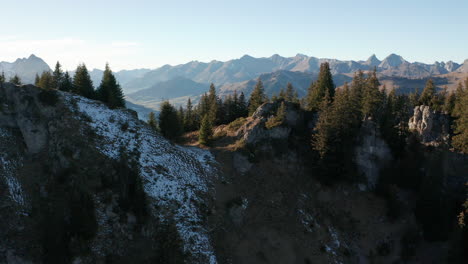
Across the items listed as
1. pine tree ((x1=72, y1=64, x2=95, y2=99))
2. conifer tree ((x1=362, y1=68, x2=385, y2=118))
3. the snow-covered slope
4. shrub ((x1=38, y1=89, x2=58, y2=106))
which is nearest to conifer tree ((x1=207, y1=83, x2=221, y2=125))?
the snow-covered slope

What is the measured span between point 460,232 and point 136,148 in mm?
51573

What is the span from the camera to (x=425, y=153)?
189 ft

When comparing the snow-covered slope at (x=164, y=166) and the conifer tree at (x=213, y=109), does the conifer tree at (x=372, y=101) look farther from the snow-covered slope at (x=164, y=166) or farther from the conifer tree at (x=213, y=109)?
the conifer tree at (x=213, y=109)

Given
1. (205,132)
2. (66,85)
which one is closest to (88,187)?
(205,132)

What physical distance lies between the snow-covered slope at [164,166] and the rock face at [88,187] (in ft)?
0.49

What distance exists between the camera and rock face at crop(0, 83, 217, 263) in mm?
31578

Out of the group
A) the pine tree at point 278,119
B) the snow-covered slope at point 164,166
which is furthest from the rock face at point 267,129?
the snow-covered slope at point 164,166

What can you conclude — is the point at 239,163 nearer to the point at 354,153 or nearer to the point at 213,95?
the point at 354,153

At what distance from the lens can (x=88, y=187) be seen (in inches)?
1373

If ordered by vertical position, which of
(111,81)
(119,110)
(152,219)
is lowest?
(152,219)

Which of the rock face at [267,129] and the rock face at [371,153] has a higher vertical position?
the rock face at [267,129]

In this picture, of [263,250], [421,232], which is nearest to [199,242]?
[263,250]

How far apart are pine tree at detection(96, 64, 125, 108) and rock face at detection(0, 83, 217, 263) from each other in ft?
34.0

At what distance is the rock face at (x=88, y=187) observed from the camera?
104ft
